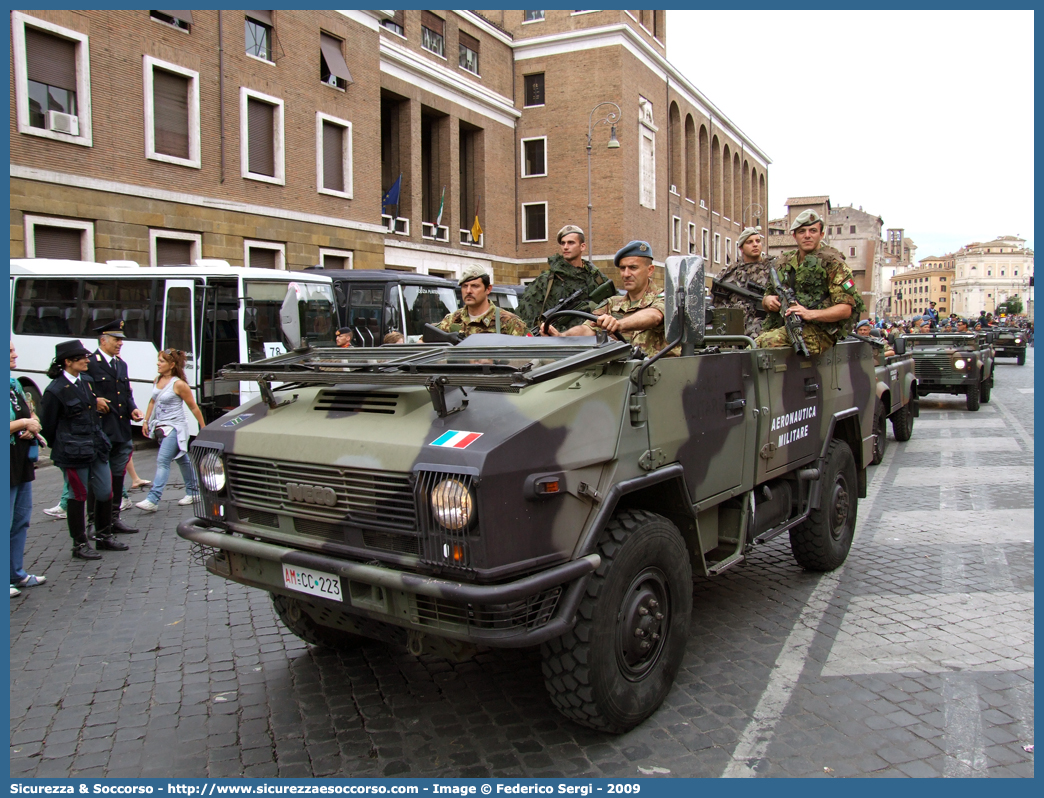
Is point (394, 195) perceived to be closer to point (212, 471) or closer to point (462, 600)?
point (212, 471)

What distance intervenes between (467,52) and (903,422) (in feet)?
96.4

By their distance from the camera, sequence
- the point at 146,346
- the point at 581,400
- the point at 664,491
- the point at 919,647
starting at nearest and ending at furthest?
the point at 581,400 < the point at 664,491 < the point at 919,647 < the point at 146,346

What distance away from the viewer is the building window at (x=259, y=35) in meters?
23.0

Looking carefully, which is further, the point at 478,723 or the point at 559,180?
the point at 559,180

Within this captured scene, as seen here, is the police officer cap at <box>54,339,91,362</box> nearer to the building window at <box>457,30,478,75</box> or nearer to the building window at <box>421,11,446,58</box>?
the building window at <box>421,11,446,58</box>

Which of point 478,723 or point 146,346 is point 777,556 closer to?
point 478,723

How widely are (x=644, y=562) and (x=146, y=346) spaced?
42.2 ft

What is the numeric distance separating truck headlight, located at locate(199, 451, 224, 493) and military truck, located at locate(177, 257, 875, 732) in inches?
0.4

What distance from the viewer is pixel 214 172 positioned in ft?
72.4

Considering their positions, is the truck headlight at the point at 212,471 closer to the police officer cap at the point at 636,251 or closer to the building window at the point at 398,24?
the police officer cap at the point at 636,251

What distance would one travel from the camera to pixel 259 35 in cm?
2347

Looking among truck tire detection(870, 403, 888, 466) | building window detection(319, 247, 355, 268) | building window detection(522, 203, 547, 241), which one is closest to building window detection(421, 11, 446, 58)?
building window detection(522, 203, 547, 241)
